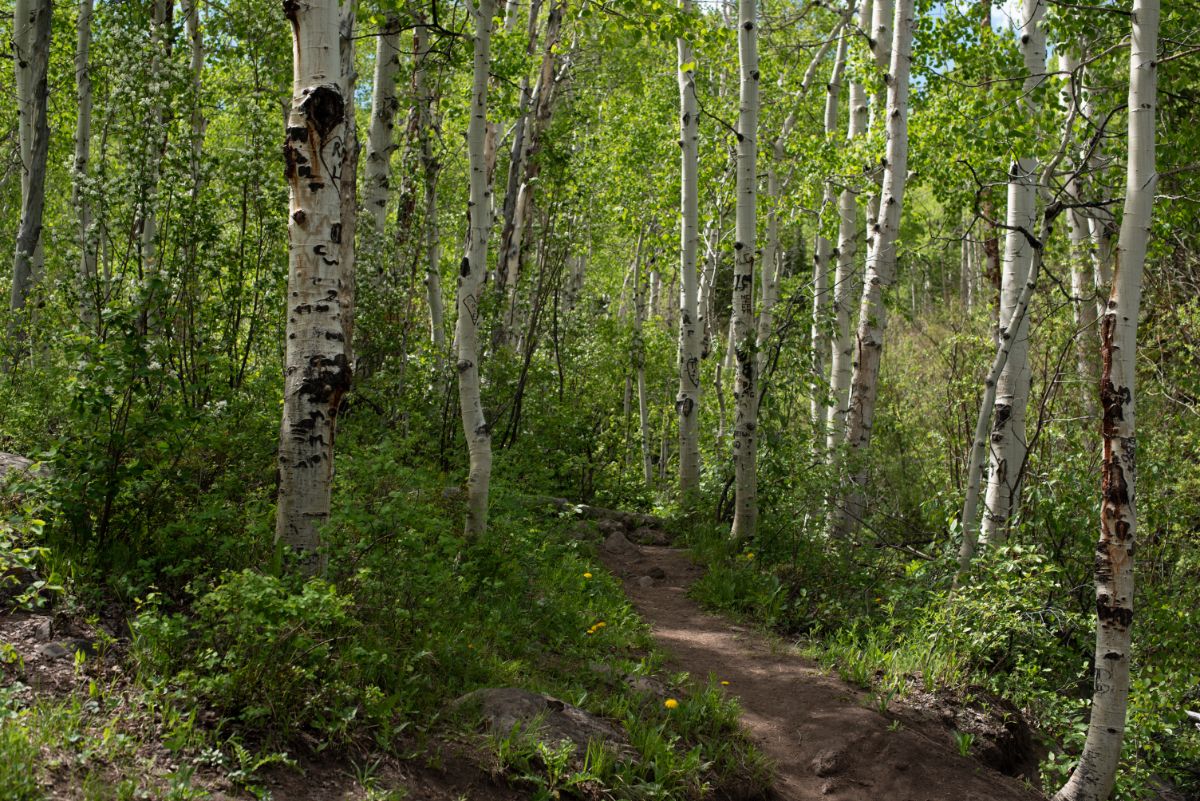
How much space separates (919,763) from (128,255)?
7688 millimetres

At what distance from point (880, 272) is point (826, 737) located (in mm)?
5317

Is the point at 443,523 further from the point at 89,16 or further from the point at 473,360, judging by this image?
the point at 89,16

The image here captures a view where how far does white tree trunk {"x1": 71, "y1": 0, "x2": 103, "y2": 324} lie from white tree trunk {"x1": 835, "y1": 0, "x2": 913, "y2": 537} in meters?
7.24

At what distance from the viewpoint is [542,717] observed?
15.6ft

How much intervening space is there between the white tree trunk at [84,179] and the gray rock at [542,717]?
4749mm

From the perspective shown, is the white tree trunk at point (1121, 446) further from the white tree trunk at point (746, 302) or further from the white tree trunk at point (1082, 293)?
the white tree trunk at point (746, 302)

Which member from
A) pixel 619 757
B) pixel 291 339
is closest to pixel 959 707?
→ pixel 619 757

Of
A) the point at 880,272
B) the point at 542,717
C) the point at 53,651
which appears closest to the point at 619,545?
the point at 880,272

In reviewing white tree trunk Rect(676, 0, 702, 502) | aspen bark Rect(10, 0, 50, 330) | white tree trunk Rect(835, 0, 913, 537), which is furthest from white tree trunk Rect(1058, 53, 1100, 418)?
aspen bark Rect(10, 0, 50, 330)

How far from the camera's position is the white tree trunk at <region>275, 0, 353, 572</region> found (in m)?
4.79

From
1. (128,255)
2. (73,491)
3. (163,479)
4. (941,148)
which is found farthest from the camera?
(941,148)

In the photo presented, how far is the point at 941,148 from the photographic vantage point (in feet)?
32.7

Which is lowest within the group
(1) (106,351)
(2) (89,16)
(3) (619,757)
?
(3) (619,757)

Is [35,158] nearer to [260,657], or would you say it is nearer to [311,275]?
[311,275]
